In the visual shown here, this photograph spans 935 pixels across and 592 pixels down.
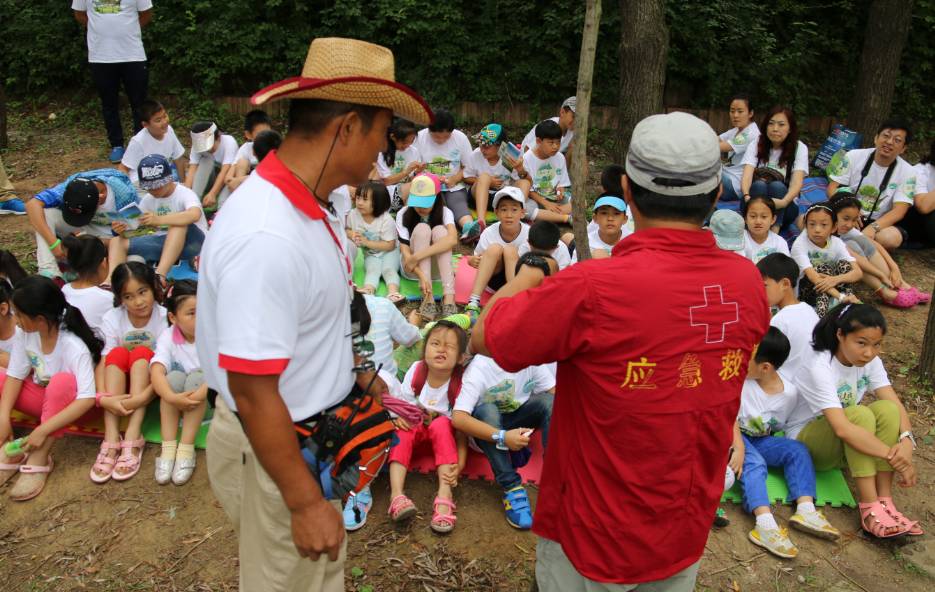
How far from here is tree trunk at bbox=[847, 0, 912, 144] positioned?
737 centimetres

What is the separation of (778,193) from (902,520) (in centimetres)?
348

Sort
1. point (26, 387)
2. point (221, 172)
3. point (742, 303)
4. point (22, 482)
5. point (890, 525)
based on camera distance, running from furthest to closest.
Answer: point (221, 172) < point (26, 387) < point (22, 482) < point (890, 525) < point (742, 303)

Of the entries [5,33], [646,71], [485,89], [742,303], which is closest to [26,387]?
[742,303]

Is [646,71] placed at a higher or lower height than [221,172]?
higher

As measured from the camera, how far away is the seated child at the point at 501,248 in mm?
5559

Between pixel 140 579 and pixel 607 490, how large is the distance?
7.79 ft

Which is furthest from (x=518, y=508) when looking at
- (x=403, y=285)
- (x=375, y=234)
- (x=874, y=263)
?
(x=874, y=263)

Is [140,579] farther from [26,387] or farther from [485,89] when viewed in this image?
[485,89]

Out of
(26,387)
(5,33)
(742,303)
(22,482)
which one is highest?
(742,303)

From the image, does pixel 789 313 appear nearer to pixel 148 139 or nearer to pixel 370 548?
pixel 370 548

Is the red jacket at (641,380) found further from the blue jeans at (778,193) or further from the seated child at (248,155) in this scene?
the seated child at (248,155)

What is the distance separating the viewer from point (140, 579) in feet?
10.7

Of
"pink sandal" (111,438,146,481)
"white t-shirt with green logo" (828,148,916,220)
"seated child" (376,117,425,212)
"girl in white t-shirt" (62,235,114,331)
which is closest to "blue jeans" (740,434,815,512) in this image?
"pink sandal" (111,438,146,481)

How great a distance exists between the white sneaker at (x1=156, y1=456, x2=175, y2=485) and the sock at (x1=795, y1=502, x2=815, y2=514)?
10.5ft
